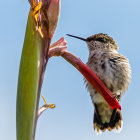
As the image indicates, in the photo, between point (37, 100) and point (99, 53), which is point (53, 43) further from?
point (99, 53)

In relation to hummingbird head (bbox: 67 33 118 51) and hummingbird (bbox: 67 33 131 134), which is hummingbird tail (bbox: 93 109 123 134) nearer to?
hummingbird (bbox: 67 33 131 134)

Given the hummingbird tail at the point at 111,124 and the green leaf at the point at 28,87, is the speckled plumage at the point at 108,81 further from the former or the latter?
the green leaf at the point at 28,87

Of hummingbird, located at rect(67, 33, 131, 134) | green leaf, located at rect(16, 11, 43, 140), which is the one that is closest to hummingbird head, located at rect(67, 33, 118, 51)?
hummingbird, located at rect(67, 33, 131, 134)

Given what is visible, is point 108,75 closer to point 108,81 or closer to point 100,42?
point 108,81

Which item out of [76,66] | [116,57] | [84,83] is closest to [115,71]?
[116,57]

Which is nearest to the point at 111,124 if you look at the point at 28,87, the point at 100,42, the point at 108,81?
the point at 108,81

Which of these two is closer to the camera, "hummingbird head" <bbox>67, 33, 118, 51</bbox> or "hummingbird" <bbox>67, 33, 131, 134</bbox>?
"hummingbird" <bbox>67, 33, 131, 134</bbox>

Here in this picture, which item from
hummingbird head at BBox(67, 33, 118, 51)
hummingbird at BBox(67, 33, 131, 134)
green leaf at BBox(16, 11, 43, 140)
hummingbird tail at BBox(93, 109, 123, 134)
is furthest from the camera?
hummingbird head at BBox(67, 33, 118, 51)
